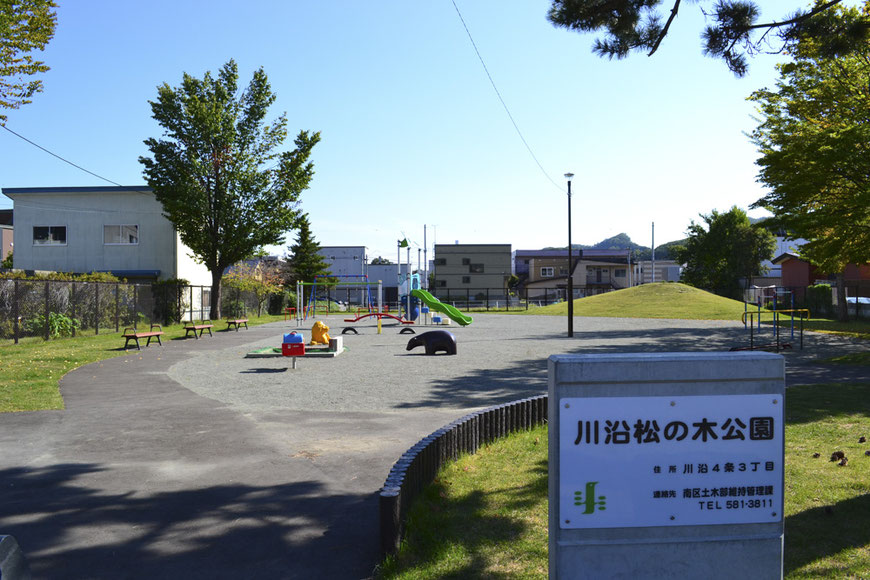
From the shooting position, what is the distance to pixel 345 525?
485 centimetres

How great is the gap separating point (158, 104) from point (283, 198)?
8074mm

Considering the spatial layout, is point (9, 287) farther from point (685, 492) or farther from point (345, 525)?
point (685, 492)

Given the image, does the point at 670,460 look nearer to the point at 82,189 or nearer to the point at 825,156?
the point at 825,156

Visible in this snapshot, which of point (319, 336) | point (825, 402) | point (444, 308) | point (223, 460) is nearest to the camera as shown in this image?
point (223, 460)

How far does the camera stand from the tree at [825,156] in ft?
49.4

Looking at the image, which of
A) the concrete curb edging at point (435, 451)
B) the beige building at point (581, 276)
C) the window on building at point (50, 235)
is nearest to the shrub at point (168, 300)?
the window on building at point (50, 235)

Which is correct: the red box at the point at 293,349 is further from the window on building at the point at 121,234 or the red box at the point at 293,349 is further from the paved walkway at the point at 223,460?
the window on building at the point at 121,234

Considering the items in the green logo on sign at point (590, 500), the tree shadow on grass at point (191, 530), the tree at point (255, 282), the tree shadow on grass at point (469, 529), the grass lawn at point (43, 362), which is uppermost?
the tree at point (255, 282)

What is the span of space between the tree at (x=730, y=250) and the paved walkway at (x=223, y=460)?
4701cm

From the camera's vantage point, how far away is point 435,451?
19.2 ft

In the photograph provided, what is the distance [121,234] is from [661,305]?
3647 cm

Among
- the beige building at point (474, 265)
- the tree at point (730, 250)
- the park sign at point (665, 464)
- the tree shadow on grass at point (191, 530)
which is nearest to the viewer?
the park sign at point (665, 464)

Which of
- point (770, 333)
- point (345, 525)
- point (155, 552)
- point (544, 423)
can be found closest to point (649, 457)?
point (345, 525)

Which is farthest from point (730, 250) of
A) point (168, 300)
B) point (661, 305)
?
point (168, 300)
